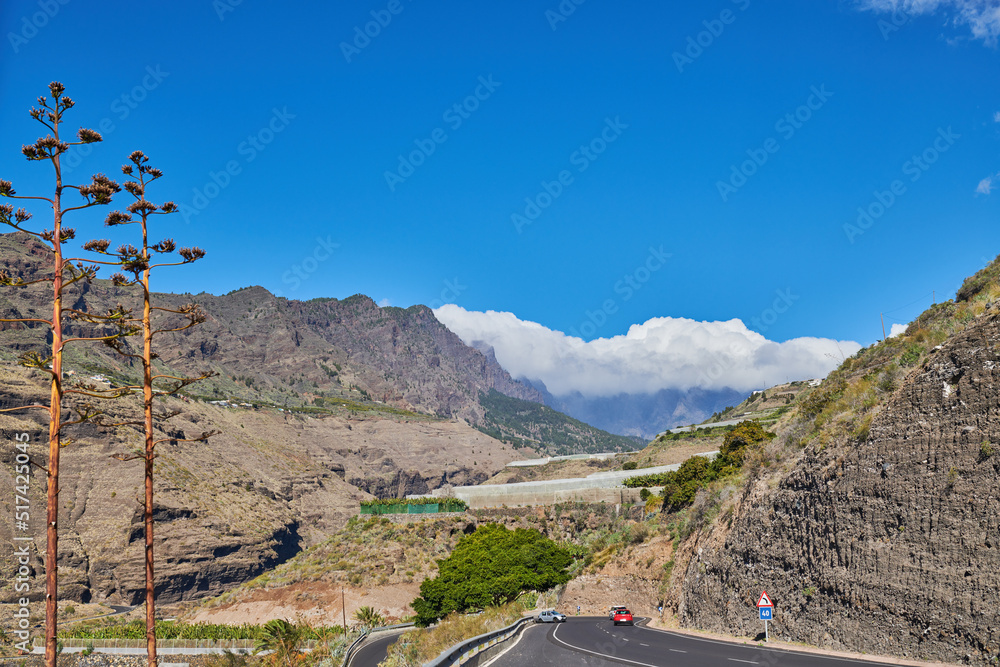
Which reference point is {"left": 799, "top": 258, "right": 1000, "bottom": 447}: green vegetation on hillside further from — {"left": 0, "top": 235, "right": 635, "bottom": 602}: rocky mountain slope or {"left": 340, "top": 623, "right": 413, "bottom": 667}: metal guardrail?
{"left": 0, "top": 235, "right": 635, "bottom": 602}: rocky mountain slope

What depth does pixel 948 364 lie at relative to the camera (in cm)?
1766

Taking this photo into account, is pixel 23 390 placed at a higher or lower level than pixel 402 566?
higher

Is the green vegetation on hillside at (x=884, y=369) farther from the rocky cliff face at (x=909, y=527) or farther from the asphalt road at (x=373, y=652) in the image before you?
the asphalt road at (x=373, y=652)

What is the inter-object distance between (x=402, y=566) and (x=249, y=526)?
43.4 metres

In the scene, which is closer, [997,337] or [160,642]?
[997,337]

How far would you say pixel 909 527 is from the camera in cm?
1702

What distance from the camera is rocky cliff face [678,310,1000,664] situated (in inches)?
593

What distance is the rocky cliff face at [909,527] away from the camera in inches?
593

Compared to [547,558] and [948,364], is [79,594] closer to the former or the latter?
[547,558]

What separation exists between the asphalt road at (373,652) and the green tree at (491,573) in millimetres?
3175

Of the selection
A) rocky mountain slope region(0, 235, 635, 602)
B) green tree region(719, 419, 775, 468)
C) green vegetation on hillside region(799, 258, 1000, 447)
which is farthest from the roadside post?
rocky mountain slope region(0, 235, 635, 602)

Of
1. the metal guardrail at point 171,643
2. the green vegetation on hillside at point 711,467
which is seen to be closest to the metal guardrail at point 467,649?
the metal guardrail at point 171,643

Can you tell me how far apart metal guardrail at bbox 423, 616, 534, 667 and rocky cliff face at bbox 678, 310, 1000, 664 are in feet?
32.0

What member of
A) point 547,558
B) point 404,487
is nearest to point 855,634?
point 547,558
